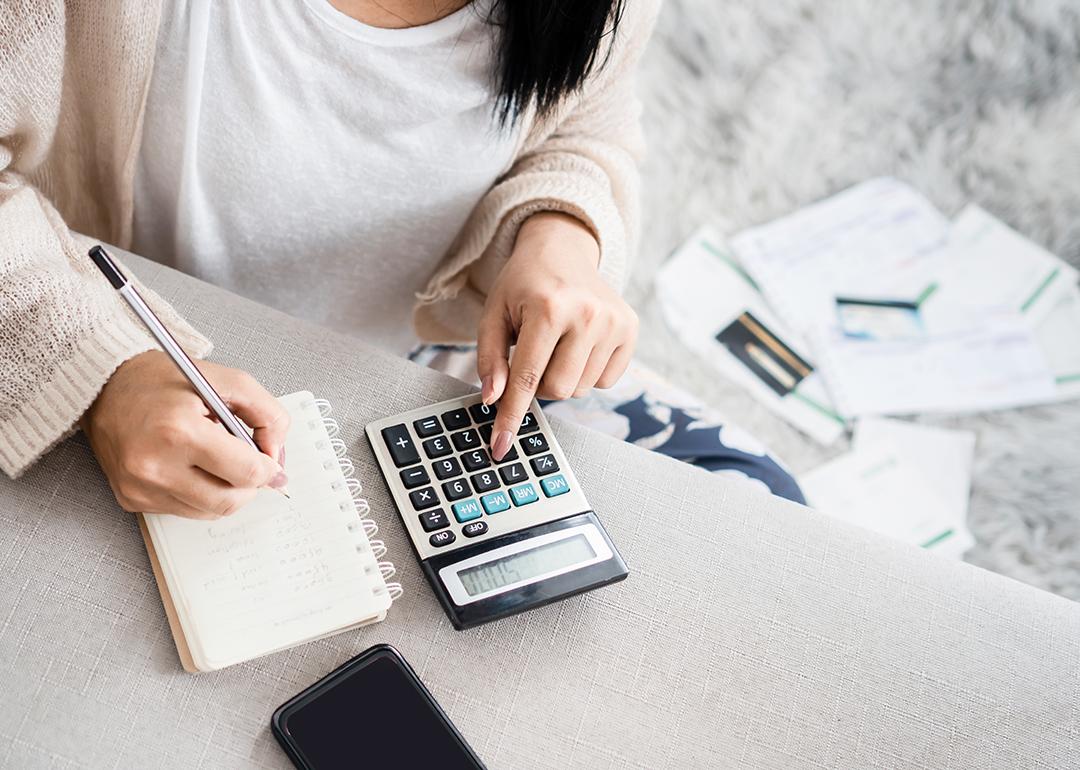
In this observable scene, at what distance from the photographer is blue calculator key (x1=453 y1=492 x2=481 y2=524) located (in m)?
0.49

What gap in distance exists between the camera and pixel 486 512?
49 cm

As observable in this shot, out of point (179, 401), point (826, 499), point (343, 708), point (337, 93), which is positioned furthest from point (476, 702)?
point (826, 499)

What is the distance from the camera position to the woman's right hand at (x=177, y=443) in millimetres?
427

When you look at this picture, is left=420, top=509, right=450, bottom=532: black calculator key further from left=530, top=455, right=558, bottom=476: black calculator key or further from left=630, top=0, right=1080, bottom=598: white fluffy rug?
left=630, top=0, right=1080, bottom=598: white fluffy rug

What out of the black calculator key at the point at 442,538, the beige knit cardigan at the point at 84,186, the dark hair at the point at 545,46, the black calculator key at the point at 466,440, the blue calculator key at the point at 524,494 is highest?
the dark hair at the point at 545,46

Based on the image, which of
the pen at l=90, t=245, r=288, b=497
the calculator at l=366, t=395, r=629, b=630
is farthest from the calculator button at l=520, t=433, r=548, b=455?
the pen at l=90, t=245, r=288, b=497

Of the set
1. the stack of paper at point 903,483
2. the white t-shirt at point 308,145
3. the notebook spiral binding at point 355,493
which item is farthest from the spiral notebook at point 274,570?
the stack of paper at point 903,483

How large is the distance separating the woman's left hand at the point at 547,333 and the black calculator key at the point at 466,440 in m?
0.01

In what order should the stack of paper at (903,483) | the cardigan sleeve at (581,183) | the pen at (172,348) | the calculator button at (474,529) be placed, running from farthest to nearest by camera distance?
the stack of paper at (903,483)
the cardigan sleeve at (581,183)
the calculator button at (474,529)
the pen at (172,348)

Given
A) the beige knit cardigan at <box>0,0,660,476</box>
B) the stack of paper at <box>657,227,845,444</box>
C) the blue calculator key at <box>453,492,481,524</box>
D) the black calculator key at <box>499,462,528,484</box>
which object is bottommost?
the stack of paper at <box>657,227,845,444</box>

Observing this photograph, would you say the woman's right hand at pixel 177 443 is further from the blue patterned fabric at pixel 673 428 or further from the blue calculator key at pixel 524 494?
the blue patterned fabric at pixel 673 428

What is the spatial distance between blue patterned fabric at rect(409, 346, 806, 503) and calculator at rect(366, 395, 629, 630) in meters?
0.19

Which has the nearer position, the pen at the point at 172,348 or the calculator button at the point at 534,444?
the pen at the point at 172,348

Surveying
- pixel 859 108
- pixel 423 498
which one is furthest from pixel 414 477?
pixel 859 108
